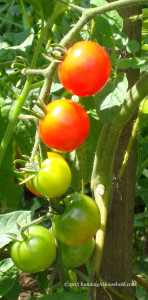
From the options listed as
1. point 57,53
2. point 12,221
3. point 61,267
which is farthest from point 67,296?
point 57,53

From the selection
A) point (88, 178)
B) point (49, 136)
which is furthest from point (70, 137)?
point (88, 178)

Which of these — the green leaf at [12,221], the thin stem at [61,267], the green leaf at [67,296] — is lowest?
the green leaf at [67,296]

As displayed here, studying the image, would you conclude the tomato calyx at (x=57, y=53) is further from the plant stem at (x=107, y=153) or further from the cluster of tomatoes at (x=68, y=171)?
the plant stem at (x=107, y=153)

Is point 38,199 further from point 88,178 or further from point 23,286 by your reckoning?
point 88,178

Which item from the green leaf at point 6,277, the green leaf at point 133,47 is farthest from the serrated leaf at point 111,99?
the green leaf at point 6,277

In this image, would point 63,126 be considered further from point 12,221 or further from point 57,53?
point 12,221

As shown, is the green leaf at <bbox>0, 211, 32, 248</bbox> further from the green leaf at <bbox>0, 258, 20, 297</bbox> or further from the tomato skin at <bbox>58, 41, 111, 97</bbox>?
the tomato skin at <bbox>58, 41, 111, 97</bbox>

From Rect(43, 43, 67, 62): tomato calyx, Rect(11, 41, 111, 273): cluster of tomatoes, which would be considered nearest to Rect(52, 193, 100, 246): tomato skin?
Rect(11, 41, 111, 273): cluster of tomatoes

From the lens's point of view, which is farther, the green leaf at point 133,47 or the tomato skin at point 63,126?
the green leaf at point 133,47
